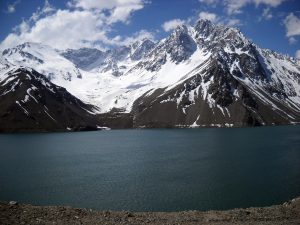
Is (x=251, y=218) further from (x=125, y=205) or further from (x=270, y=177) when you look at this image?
(x=270, y=177)

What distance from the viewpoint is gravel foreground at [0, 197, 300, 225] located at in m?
49.8

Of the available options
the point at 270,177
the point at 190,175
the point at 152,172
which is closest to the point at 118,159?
the point at 152,172

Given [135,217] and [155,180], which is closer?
[135,217]

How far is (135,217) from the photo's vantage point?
181ft

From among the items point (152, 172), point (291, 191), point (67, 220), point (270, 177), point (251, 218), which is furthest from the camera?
point (152, 172)

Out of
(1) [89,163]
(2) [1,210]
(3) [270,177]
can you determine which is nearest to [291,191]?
(3) [270,177]

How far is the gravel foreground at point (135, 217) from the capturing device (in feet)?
164

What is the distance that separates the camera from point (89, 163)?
139 m

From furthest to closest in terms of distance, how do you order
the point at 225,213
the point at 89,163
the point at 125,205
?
the point at 89,163 < the point at 125,205 < the point at 225,213

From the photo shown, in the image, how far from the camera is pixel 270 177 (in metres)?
101

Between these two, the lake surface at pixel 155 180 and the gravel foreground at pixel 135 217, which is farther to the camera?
the lake surface at pixel 155 180

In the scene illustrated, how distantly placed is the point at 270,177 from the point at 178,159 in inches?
1819

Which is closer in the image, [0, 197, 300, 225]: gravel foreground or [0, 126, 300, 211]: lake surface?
[0, 197, 300, 225]: gravel foreground

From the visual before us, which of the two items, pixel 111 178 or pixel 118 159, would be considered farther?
pixel 118 159
